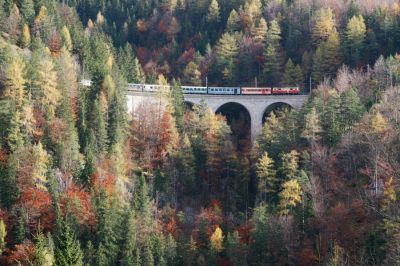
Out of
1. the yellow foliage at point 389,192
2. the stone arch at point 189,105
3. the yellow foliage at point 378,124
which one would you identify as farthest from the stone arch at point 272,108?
the yellow foliage at point 389,192

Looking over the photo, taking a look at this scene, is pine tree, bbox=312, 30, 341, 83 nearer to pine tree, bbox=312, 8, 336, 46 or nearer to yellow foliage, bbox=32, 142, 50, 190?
pine tree, bbox=312, 8, 336, 46

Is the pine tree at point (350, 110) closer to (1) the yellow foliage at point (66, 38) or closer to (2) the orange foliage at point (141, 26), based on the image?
(1) the yellow foliage at point (66, 38)

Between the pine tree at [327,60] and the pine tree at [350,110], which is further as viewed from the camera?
the pine tree at [327,60]

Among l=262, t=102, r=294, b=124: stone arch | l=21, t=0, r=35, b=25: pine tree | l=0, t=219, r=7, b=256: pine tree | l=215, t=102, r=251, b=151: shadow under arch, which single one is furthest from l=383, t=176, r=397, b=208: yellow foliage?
l=21, t=0, r=35, b=25: pine tree

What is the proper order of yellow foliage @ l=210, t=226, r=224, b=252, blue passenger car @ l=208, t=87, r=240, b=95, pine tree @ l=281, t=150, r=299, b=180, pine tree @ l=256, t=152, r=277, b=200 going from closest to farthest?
yellow foliage @ l=210, t=226, r=224, b=252 < pine tree @ l=281, t=150, r=299, b=180 < pine tree @ l=256, t=152, r=277, b=200 < blue passenger car @ l=208, t=87, r=240, b=95

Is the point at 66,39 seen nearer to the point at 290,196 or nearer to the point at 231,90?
the point at 231,90

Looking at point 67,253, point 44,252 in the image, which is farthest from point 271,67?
point 67,253
